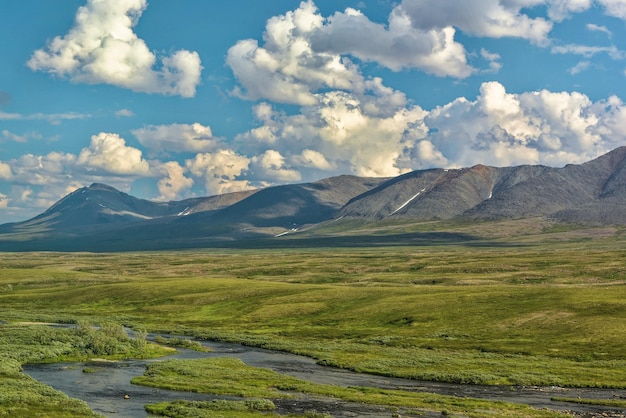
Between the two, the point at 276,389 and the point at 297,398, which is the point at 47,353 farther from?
the point at 297,398

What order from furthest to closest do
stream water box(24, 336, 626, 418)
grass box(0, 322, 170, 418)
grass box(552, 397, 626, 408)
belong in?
grass box(552, 397, 626, 408), stream water box(24, 336, 626, 418), grass box(0, 322, 170, 418)

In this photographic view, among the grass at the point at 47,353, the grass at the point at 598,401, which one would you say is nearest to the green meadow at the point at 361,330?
the grass at the point at 47,353

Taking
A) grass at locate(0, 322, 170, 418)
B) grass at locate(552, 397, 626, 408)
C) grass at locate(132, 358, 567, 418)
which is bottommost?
grass at locate(552, 397, 626, 408)

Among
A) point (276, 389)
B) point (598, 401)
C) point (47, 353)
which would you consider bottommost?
point (598, 401)

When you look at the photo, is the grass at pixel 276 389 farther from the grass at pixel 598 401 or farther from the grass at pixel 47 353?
the grass at pixel 47 353

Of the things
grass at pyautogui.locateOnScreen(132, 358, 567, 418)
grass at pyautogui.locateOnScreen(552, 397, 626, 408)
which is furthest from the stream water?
grass at pyautogui.locateOnScreen(132, 358, 567, 418)

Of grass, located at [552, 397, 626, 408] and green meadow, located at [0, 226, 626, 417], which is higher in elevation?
green meadow, located at [0, 226, 626, 417]

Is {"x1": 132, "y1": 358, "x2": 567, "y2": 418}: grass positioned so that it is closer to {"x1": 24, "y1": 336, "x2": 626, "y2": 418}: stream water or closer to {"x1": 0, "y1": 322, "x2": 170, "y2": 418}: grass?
{"x1": 24, "y1": 336, "x2": 626, "y2": 418}: stream water

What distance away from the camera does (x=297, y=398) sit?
215 feet

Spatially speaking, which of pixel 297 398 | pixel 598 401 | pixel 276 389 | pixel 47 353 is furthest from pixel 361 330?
pixel 598 401

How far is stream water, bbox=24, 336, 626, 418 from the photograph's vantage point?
6012 cm

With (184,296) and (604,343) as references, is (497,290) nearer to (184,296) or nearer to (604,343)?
(604,343)

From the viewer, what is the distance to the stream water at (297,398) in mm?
60125

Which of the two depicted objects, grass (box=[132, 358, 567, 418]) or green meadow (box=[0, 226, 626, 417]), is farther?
green meadow (box=[0, 226, 626, 417])
